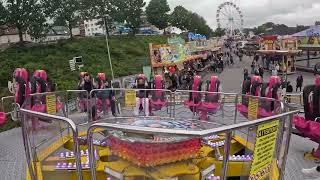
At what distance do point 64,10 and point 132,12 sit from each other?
14.3 meters

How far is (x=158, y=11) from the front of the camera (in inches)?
2608

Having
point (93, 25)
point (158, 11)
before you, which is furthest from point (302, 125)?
point (93, 25)

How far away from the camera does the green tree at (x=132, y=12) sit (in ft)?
164

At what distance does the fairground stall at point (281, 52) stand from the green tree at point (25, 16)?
2115 cm

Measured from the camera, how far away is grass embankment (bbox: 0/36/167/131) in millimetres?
28078

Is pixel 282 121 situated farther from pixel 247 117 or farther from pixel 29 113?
pixel 247 117

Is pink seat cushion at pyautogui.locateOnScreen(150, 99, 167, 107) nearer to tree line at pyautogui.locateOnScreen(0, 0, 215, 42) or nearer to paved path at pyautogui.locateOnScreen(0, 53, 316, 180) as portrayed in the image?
paved path at pyautogui.locateOnScreen(0, 53, 316, 180)

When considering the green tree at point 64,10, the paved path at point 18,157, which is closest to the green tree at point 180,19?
the green tree at point 64,10

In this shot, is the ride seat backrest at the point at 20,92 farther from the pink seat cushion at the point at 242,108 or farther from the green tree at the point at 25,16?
the green tree at the point at 25,16

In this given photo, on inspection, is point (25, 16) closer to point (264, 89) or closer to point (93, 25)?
point (264, 89)

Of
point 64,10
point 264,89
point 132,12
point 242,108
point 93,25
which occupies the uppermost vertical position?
point 93,25

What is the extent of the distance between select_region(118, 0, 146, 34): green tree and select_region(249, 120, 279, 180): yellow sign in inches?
1836

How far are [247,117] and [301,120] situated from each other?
4.13 ft

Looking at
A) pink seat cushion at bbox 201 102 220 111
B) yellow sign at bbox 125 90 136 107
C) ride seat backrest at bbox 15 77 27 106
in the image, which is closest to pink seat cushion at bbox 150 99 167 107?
yellow sign at bbox 125 90 136 107
